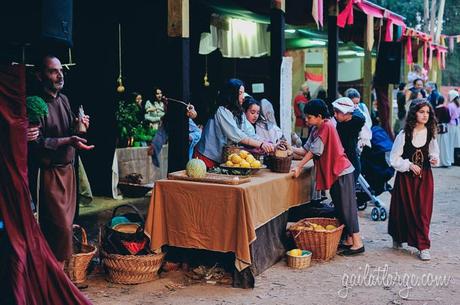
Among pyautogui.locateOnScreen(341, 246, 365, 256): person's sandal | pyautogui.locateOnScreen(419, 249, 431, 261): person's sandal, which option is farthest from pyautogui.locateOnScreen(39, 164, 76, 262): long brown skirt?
pyautogui.locateOnScreen(419, 249, 431, 261): person's sandal

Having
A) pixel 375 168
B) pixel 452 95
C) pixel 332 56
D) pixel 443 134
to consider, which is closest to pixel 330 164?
pixel 375 168

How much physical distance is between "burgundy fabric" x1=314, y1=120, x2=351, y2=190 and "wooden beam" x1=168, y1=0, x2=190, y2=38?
5.89ft

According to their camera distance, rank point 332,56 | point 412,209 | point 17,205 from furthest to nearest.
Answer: point 332,56, point 412,209, point 17,205

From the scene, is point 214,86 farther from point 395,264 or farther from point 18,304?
point 18,304

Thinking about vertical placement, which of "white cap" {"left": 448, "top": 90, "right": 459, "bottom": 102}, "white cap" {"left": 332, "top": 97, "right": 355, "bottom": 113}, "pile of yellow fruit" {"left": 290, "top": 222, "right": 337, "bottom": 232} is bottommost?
"pile of yellow fruit" {"left": 290, "top": 222, "right": 337, "bottom": 232}

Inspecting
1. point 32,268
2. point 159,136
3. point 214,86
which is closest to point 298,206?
point 159,136

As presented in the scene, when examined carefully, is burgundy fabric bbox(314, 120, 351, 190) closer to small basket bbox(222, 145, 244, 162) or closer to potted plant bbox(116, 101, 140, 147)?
small basket bbox(222, 145, 244, 162)

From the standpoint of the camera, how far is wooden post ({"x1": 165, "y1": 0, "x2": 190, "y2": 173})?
21.0ft

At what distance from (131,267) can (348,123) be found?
3.53 m

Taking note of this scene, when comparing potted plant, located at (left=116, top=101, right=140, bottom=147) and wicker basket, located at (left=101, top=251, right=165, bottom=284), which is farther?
potted plant, located at (left=116, top=101, right=140, bottom=147)

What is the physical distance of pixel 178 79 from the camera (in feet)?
21.2

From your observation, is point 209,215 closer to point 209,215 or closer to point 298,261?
point 209,215

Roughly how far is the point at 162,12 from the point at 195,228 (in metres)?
5.40

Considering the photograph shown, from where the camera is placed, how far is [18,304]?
401 cm
